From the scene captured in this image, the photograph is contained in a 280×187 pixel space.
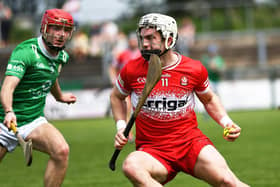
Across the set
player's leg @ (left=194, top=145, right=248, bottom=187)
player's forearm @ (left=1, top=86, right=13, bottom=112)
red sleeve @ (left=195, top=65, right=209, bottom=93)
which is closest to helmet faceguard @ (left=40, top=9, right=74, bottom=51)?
player's forearm @ (left=1, top=86, right=13, bottom=112)

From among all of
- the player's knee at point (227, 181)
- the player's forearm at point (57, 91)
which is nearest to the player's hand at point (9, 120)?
the player's forearm at point (57, 91)

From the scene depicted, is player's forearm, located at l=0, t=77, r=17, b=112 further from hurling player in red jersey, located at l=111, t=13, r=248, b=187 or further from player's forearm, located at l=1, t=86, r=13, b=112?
hurling player in red jersey, located at l=111, t=13, r=248, b=187

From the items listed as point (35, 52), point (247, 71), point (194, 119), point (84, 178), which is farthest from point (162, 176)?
point (247, 71)

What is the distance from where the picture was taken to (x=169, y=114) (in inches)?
236

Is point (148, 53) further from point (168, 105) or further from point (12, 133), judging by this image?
point (12, 133)

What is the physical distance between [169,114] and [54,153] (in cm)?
140

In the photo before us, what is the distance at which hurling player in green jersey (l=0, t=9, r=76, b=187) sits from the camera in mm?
6734

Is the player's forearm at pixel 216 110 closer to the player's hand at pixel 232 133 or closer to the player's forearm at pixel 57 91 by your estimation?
the player's hand at pixel 232 133

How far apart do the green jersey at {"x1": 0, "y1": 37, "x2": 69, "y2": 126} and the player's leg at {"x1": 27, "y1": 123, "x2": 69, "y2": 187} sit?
1.27ft

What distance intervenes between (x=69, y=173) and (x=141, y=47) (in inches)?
174

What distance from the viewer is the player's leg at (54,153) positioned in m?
6.71

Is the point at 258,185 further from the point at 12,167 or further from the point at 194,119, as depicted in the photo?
the point at 12,167

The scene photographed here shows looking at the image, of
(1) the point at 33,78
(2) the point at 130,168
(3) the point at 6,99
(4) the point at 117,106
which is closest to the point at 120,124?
(4) the point at 117,106

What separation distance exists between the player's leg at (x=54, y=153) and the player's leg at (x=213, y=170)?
1.53 meters
